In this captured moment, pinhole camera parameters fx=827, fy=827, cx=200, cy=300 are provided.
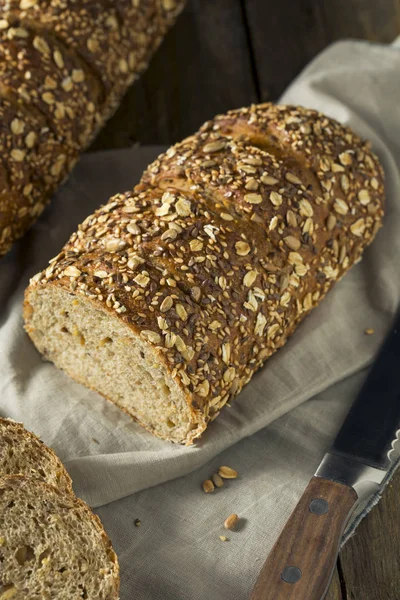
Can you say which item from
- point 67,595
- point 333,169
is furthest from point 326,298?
point 67,595

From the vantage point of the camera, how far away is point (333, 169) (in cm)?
315

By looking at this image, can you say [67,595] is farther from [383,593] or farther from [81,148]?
[81,148]

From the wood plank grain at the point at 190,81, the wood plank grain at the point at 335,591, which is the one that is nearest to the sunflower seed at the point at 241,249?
the wood plank grain at the point at 335,591

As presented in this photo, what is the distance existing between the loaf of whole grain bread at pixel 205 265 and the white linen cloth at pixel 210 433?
10cm

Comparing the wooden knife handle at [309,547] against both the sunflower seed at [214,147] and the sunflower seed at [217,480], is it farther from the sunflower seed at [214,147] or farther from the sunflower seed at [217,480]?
the sunflower seed at [214,147]

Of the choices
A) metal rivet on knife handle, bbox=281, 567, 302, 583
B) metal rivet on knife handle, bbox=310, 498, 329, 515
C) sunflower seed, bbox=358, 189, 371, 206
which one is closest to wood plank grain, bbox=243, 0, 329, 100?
sunflower seed, bbox=358, 189, 371, 206

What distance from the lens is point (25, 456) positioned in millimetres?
2635

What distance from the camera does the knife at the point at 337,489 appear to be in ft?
7.55

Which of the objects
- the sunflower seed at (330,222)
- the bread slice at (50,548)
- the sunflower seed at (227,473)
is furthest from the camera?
the sunflower seed at (330,222)

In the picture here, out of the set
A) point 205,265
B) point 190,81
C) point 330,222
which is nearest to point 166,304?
point 205,265

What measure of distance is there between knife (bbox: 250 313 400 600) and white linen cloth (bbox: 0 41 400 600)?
0.14 metres

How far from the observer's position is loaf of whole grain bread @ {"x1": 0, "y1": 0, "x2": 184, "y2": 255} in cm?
328

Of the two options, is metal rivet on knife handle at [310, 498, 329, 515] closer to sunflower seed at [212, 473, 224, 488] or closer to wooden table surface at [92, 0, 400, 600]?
sunflower seed at [212, 473, 224, 488]

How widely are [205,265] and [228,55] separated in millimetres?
2023
